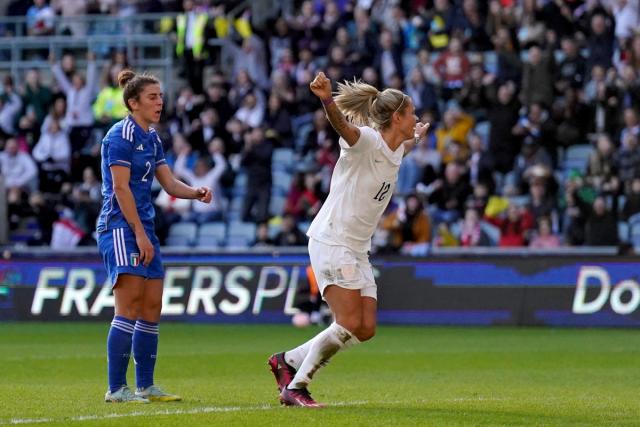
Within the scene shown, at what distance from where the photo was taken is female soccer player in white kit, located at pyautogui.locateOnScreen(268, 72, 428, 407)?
9.77 metres

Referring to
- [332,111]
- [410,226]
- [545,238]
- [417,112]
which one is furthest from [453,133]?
[332,111]

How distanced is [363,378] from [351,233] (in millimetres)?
3561

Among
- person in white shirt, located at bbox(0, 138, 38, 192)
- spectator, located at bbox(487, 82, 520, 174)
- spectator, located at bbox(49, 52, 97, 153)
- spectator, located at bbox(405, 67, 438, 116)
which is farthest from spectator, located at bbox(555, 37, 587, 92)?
person in white shirt, located at bbox(0, 138, 38, 192)

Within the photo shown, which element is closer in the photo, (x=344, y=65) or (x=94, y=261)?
(x=94, y=261)

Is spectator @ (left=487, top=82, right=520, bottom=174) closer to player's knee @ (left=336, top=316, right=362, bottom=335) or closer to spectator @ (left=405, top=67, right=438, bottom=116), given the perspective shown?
spectator @ (left=405, top=67, right=438, bottom=116)

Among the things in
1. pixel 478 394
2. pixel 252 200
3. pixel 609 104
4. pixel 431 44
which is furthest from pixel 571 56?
pixel 478 394

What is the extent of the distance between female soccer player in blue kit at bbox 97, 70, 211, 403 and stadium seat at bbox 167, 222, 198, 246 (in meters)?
16.2

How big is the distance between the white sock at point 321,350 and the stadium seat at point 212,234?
1661 centimetres

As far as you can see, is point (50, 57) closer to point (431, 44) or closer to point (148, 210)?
point (431, 44)

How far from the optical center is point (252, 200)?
26.9 meters

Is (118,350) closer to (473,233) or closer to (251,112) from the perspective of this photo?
(473,233)

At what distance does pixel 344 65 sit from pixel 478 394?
52.6 ft

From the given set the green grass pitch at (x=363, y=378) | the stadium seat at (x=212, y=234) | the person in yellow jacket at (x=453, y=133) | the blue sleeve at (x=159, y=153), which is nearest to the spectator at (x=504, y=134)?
the person in yellow jacket at (x=453, y=133)

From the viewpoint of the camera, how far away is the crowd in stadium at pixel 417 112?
23641mm
